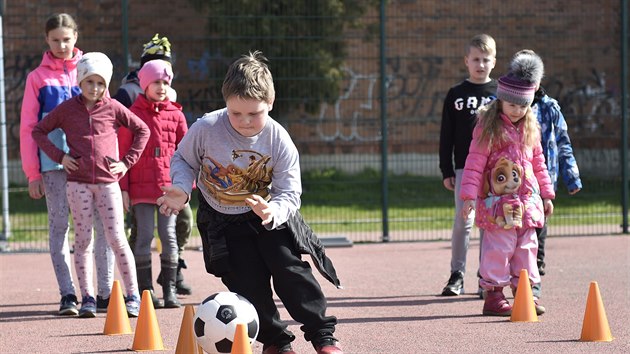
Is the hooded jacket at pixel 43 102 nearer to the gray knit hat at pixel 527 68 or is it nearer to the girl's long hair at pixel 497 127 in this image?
the girl's long hair at pixel 497 127

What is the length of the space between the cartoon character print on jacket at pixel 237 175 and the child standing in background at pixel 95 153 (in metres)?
2.19

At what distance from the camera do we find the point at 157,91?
28.3 ft

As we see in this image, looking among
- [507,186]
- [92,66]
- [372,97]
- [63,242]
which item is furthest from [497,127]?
[372,97]

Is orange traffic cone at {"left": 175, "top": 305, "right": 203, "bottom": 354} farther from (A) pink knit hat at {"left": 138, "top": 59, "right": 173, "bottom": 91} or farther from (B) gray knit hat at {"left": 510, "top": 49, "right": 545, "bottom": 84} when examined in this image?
(B) gray knit hat at {"left": 510, "top": 49, "right": 545, "bottom": 84}

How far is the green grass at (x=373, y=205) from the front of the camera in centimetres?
1413

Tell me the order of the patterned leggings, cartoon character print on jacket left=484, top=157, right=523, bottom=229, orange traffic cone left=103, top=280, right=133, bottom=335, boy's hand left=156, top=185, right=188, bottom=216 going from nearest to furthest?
boy's hand left=156, top=185, right=188, bottom=216
orange traffic cone left=103, top=280, right=133, bottom=335
cartoon character print on jacket left=484, top=157, right=523, bottom=229
the patterned leggings

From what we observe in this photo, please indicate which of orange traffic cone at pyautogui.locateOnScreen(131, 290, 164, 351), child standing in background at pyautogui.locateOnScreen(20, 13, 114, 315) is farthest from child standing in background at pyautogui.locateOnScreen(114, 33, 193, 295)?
orange traffic cone at pyautogui.locateOnScreen(131, 290, 164, 351)

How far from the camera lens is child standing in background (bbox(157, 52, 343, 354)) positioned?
20.1 ft

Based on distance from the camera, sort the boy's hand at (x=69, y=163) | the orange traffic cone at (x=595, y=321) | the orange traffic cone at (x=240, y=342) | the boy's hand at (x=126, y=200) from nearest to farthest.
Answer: the orange traffic cone at (x=240, y=342) → the orange traffic cone at (x=595, y=321) → the boy's hand at (x=69, y=163) → the boy's hand at (x=126, y=200)

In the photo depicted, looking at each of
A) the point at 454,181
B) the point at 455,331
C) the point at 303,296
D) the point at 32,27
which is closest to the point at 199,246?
the point at 32,27

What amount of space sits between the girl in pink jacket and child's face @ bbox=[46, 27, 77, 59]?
3.08m

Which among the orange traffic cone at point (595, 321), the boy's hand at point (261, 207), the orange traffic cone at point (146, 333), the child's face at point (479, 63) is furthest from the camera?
the child's face at point (479, 63)

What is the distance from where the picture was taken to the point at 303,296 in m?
6.16

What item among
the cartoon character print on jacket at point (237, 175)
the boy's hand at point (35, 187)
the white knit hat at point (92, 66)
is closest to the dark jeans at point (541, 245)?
the cartoon character print on jacket at point (237, 175)
